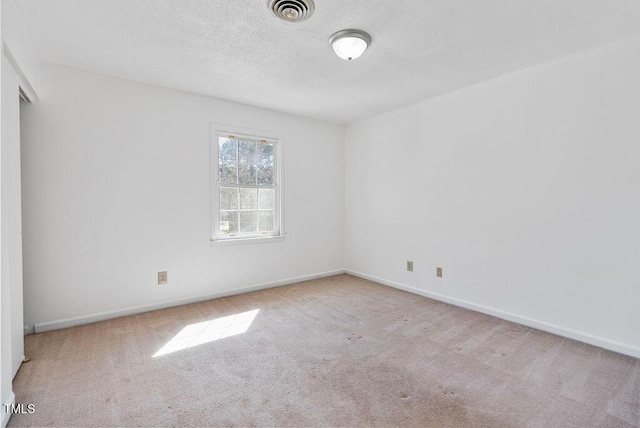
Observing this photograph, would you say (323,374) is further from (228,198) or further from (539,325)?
(228,198)

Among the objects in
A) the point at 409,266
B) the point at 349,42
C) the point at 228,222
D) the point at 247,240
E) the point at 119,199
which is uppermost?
the point at 349,42

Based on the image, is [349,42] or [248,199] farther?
[248,199]

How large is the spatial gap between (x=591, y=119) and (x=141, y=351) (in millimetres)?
4086

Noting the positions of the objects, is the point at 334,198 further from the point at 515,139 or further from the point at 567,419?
the point at 567,419

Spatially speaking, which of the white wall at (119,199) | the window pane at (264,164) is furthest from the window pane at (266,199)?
the white wall at (119,199)

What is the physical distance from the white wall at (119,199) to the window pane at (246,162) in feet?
0.89

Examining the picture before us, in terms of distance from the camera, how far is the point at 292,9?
1.97m

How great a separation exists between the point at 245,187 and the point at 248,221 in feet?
1.47

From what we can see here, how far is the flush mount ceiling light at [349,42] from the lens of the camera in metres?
2.24

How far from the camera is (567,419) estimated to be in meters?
1.68

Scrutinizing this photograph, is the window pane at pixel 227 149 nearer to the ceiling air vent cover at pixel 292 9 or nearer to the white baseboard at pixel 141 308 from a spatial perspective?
the white baseboard at pixel 141 308

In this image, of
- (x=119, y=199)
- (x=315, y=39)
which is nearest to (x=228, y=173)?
(x=119, y=199)

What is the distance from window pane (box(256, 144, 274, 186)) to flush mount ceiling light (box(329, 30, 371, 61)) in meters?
1.99

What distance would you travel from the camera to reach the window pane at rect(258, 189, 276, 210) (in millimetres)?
4133
